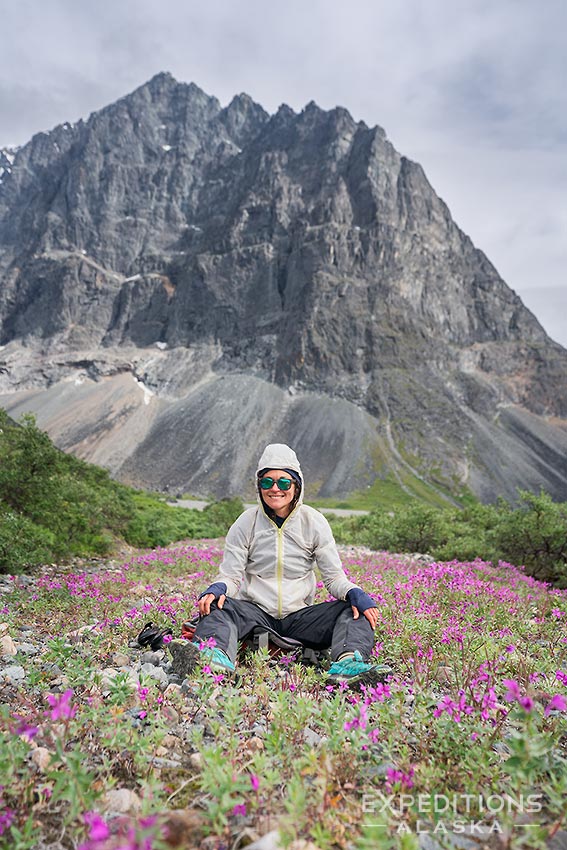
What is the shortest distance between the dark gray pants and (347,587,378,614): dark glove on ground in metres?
0.11

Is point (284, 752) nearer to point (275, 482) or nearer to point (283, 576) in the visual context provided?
point (283, 576)

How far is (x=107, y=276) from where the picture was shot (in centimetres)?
16588

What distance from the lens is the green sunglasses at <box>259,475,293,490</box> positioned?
5.36 meters

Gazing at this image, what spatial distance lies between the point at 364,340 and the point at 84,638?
120 metres

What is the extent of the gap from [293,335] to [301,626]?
11947cm

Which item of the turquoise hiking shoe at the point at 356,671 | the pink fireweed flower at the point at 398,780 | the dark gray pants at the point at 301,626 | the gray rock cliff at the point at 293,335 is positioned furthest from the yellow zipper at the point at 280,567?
the gray rock cliff at the point at 293,335

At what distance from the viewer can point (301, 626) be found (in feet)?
17.2

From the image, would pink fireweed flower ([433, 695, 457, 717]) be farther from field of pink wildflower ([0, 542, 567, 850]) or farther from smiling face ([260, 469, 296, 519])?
smiling face ([260, 469, 296, 519])

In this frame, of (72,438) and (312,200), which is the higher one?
(312,200)

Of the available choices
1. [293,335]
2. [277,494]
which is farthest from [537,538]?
[293,335]

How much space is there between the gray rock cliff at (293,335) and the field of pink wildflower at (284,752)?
8290cm

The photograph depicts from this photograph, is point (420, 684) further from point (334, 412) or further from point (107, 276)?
point (107, 276)

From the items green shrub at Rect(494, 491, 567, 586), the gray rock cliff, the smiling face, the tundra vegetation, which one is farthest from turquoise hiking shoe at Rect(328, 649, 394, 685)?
the gray rock cliff

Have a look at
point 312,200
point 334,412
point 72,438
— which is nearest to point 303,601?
point 334,412
